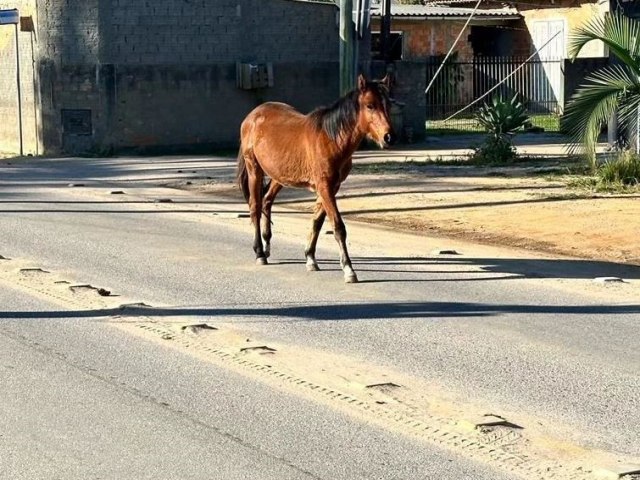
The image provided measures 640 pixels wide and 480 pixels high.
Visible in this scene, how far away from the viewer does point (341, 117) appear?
1276cm

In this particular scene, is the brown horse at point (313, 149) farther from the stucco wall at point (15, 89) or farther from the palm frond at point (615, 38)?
the stucco wall at point (15, 89)

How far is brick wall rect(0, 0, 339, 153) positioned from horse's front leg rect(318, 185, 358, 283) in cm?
1832

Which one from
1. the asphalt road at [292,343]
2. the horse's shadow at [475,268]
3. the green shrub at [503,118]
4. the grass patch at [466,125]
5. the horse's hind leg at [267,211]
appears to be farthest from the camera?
the grass patch at [466,125]

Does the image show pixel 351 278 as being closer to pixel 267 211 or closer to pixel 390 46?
pixel 267 211

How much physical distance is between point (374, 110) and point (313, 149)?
906mm

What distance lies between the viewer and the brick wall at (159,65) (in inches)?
1194

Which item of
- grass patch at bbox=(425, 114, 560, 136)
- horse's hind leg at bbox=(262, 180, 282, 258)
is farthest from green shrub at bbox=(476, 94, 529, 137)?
horse's hind leg at bbox=(262, 180, 282, 258)

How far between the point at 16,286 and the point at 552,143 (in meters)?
21.1

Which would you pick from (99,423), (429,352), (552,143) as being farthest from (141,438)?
(552,143)

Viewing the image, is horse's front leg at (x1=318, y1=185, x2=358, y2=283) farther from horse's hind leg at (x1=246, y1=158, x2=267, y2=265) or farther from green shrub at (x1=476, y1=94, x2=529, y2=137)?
green shrub at (x1=476, y1=94, x2=529, y2=137)

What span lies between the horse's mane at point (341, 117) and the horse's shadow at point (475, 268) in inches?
58.3

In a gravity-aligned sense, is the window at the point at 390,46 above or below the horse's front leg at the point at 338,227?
above

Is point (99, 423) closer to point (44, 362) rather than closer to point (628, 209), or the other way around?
point (44, 362)

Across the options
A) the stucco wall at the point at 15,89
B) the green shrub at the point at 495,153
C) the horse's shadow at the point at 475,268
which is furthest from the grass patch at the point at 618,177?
the stucco wall at the point at 15,89
